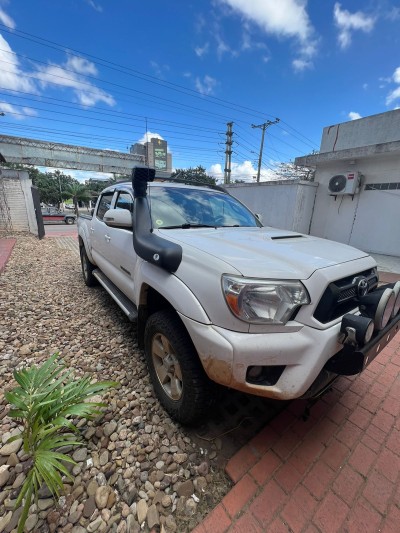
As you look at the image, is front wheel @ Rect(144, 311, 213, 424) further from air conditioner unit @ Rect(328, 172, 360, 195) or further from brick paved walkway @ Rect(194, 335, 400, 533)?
air conditioner unit @ Rect(328, 172, 360, 195)

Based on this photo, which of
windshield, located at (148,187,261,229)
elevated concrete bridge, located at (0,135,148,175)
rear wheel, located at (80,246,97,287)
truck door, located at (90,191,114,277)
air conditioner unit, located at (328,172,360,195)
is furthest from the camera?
elevated concrete bridge, located at (0,135,148,175)

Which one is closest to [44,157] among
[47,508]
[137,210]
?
[137,210]

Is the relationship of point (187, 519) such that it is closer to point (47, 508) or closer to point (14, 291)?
point (47, 508)

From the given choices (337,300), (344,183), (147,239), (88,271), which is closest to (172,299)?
(147,239)

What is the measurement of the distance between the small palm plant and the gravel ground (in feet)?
0.33

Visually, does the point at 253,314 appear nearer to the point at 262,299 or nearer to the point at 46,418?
the point at 262,299

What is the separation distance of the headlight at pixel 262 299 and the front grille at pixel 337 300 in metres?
0.13

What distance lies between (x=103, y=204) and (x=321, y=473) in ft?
13.1

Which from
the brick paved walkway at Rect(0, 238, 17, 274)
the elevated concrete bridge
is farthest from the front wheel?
the elevated concrete bridge

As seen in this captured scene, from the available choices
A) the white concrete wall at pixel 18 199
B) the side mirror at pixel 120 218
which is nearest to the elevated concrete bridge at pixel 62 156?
the white concrete wall at pixel 18 199

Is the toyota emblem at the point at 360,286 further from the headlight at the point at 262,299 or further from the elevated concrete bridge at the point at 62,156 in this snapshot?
A: the elevated concrete bridge at the point at 62,156

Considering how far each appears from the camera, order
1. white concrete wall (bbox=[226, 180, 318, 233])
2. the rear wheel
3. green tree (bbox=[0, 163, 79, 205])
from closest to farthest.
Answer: the rear wheel → white concrete wall (bbox=[226, 180, 318, 233]) → green tree (bbox=[0, 163, 79, 205])

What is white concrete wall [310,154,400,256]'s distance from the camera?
7.75 metres

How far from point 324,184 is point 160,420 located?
33.0 ft
